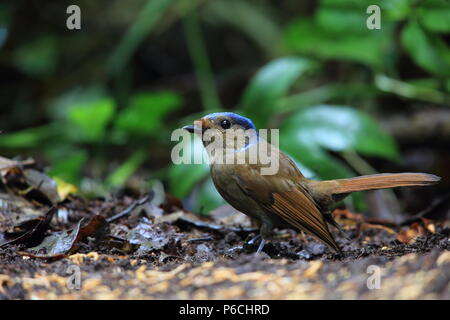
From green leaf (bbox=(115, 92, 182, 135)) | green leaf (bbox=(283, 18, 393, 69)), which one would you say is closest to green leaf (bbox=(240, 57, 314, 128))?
green leaf (bbox=(283, 18, 393, 69))

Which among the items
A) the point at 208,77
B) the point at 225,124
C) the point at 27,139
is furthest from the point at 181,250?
the point at 208,77

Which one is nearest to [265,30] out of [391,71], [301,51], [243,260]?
[301,51]

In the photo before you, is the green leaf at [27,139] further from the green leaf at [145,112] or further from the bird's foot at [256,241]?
the bird's foot at [256,241]

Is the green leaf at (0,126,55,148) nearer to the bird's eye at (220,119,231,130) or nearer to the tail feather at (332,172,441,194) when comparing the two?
the bird's eye at (220,119,231,130)

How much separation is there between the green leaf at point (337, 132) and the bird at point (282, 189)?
1429 mm

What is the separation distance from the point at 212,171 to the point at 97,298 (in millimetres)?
1560

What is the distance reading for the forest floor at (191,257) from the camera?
242 centimetres

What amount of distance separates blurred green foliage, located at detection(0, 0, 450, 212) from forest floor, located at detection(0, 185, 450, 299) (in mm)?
961

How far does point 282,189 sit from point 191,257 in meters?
0.77

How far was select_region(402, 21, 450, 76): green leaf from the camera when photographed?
4.70 m

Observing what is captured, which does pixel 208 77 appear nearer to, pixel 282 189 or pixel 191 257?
pixel 282 189

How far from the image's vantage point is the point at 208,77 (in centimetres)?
714

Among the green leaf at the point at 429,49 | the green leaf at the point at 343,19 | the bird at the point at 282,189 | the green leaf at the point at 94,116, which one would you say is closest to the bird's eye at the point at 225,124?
the bird at the point at 282,189
